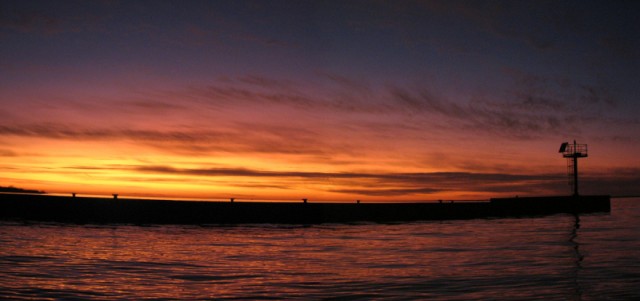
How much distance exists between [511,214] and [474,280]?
56498 mm

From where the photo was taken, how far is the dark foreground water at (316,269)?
13.0m

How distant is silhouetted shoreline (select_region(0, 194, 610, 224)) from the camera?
142 ft

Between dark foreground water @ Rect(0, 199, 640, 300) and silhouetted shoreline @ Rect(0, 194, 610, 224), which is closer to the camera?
dark foreground water @ Rect(0, 199, 640, 300)

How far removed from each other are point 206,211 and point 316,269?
32836mm

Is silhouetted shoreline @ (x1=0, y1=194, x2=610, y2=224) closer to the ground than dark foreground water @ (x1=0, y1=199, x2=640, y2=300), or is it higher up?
higher up

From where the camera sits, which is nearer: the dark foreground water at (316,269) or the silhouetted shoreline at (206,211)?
the dark foreground water at (316,269)

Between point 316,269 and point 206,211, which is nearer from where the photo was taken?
point 316,269

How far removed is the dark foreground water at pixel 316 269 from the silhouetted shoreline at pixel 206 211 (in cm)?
1782

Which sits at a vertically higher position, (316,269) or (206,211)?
(206,211)

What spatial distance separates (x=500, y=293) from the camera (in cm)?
1295

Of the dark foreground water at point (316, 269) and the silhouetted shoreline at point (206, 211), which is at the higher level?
the silhouetted shoreline at point (206, 211)

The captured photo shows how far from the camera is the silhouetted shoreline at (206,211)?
142ft

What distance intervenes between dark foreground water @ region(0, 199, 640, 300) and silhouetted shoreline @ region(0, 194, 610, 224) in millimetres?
17815

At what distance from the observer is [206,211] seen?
48.5 m
